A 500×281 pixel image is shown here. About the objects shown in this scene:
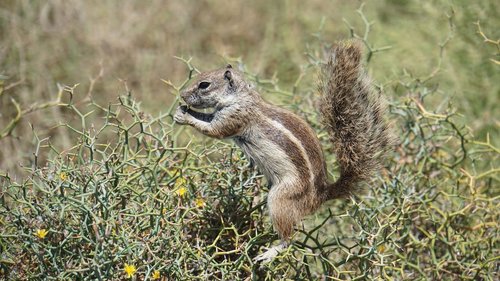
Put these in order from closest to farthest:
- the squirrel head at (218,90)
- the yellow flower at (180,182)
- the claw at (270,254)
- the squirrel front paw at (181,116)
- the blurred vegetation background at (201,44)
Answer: the claw at (270,254), the yellow flower at (180,182), the squirrel front paw at (181,116), the squirrel head at (218,90), the blurred vegetation background at (201,44)

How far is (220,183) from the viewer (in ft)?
10.4

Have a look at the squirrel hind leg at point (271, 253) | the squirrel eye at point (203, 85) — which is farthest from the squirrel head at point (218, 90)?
the squirrel hind leg at point (271, 253)

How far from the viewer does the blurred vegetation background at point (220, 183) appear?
2.83 m

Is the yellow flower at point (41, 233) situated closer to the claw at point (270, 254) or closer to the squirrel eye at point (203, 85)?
the claw at point (270, 254)

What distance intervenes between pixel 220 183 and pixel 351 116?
1.99ft

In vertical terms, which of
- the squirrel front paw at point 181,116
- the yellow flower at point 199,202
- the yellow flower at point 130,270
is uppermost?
the squirrel front paw at point 181,116

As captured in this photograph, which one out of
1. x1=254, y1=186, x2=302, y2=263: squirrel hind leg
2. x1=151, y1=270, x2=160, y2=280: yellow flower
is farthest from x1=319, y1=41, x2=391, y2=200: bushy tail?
x1=151, y1=270, x2=160, y2=280: yellow flower

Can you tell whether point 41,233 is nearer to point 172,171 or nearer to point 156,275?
point 156,275

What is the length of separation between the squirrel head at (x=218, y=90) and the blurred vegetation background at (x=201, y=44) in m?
1.93

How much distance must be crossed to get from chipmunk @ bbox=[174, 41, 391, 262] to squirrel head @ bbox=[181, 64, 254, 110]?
0.33ft

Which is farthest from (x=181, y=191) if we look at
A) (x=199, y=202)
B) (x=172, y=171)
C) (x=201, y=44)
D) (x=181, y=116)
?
(x=201, y=44)

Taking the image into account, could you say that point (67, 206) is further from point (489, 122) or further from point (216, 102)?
point (489, 122)

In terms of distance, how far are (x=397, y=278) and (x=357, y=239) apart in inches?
13.5

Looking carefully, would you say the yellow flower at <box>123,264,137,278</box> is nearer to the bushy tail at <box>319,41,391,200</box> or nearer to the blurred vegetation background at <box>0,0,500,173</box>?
the bushy tail at <box>319,41,391,200</box>
